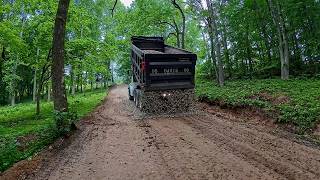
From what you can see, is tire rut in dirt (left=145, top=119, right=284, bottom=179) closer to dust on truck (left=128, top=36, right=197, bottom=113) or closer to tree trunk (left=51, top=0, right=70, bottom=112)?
tree trunk (left=51, top=0, right=70, bottom=112)

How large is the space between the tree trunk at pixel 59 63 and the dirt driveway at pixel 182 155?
1.29 metres

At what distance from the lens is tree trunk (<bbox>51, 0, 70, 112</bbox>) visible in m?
10.9

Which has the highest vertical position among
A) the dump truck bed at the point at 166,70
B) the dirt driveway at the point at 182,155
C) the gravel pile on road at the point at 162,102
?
the dump truck bed at the point at 166,70

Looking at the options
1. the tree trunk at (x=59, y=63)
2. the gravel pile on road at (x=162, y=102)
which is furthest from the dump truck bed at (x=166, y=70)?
the tree trunk at (x=59, y=63)

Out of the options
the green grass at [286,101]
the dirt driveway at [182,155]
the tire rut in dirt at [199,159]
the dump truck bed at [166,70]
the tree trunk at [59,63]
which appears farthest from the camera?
the dump truck bed at [166,70]

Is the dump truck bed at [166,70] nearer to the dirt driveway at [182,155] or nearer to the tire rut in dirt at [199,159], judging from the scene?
the dirt driveway at [182,155]

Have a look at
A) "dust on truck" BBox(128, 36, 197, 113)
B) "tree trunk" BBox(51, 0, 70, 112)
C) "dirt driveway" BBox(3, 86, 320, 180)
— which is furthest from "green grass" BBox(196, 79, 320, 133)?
"tree trunk" BBox(51, 0, 70, 112)

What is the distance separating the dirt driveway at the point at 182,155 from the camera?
20.4 feet

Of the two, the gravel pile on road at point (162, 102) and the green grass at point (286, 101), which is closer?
the green grass at point (286, 101)

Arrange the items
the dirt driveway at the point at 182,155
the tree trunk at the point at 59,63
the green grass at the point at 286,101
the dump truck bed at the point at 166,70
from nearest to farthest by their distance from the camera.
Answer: the dirt driveway at the point at 182,155 < the green grass at the point at 286,101 < the tree trunk at the point at 59,63 < the dump truck bed at the point at 166,70

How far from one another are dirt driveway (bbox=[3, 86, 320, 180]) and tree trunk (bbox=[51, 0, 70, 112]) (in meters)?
1.29

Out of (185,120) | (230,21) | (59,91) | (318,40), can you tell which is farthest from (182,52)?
(230,21)

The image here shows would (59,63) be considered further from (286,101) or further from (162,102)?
(286,101)

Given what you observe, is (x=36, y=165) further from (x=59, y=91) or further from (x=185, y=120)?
(x=185, y=120)
